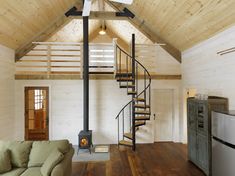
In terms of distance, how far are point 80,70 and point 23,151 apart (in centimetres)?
380

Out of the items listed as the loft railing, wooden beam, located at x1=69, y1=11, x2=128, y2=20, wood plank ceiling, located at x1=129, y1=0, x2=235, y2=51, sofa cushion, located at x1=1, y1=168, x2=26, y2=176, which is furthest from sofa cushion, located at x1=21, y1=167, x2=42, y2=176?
wooden beam, located at x1=69, y1=11, x2=128, y2=20

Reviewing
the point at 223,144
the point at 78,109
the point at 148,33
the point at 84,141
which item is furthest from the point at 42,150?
the point at 148,33

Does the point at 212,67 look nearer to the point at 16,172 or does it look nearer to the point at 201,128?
the point at 201,128

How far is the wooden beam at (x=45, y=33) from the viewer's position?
6.78 metres

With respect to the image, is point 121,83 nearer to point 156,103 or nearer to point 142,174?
point 156,103

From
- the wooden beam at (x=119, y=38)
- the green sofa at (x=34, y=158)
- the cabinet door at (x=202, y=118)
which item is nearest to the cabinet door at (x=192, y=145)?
the cabinet door at (x=202, y=118)

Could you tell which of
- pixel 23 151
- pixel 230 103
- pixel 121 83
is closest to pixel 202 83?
pixel 230 103

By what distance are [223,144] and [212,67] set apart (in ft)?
7.30

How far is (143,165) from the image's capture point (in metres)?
5.10

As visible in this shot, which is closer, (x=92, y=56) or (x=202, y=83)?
(x=202, y=83)

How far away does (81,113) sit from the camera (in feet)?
23.2

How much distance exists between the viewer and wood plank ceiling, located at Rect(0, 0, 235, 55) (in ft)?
13.9

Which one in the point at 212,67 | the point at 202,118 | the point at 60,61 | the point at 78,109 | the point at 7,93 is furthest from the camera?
the point at 78,109

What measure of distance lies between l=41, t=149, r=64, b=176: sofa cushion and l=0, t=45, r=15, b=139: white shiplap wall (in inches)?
142
